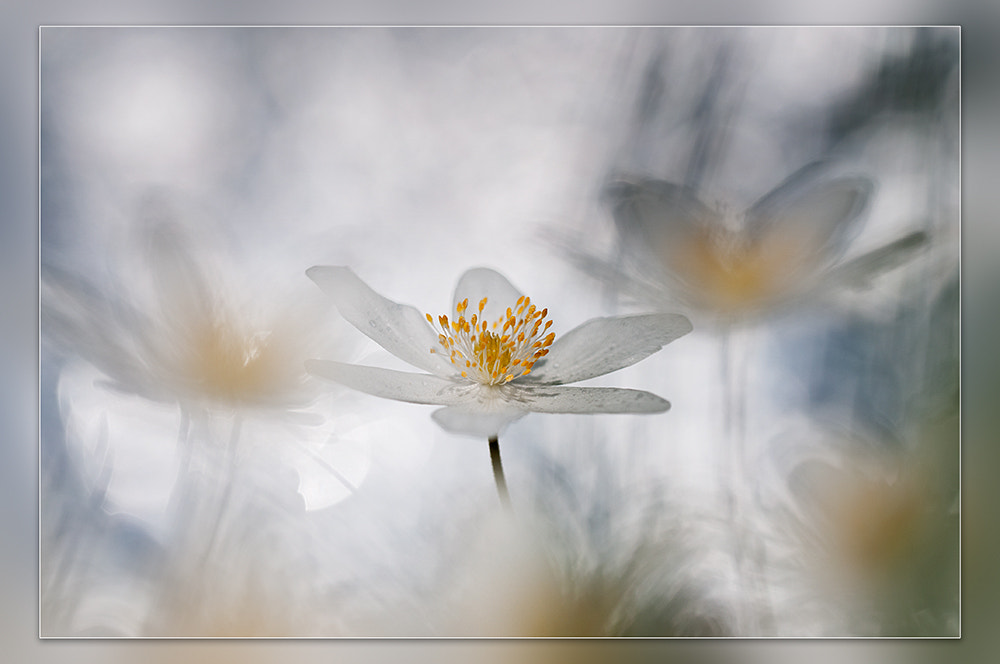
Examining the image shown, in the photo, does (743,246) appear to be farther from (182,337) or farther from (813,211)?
(182,337)

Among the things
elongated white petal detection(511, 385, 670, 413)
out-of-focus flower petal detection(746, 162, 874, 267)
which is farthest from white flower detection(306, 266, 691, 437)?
out-of-focus flower petal detection(746, 162, 874, 267)

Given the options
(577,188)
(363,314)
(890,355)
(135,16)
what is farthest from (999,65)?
(135,16)

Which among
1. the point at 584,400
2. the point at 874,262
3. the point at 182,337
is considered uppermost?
the point at 874,262

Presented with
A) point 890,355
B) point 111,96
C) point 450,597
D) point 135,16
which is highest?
point 135,16

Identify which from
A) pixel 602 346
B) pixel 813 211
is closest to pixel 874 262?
pixel 813 211

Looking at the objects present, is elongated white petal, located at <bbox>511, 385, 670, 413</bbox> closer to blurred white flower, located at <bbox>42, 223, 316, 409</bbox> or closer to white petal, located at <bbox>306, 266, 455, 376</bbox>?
white petal, located at <bbox>306, 266, 455, 376</bbox>

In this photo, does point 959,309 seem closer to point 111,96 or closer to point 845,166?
point 845,166
